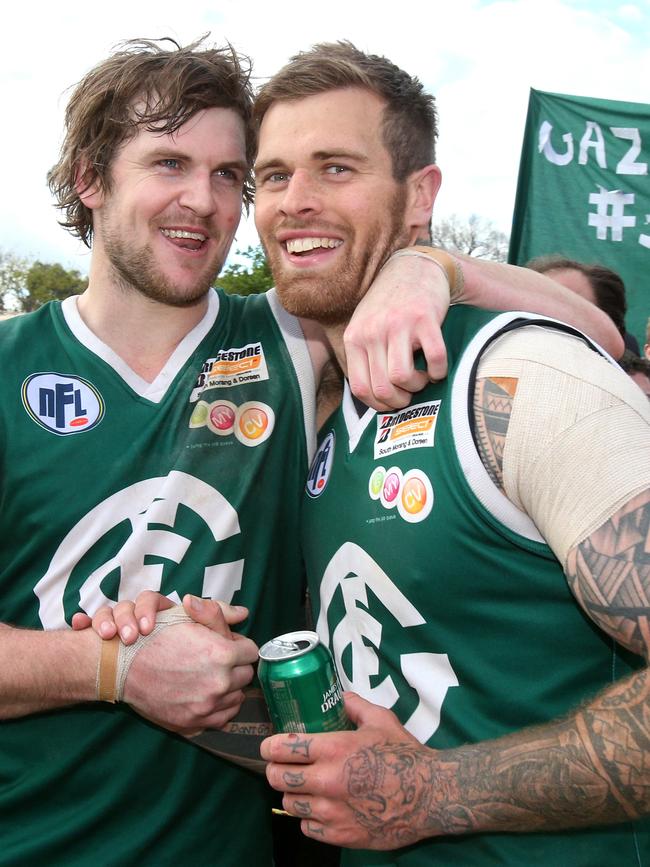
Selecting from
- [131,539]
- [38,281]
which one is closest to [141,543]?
[131,539]

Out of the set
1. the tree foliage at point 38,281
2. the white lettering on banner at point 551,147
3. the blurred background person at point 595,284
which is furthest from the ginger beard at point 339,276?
the tree foliage at point 38,281

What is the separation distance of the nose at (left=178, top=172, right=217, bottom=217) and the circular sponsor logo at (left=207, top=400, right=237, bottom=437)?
2.11ft

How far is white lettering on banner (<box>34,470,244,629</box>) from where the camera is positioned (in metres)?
2.22

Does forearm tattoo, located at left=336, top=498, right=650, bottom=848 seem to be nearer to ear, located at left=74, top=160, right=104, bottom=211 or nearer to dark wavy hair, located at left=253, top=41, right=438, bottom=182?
dark wavy hair, located at left=253, top=41, right=438, bottom=182

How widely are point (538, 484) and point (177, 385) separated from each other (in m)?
1.32

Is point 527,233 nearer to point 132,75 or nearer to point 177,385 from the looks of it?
point 132,75

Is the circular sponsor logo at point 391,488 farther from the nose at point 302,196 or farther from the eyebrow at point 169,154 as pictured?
the eyebrow at point 169,154

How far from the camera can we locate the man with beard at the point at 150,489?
2033mm

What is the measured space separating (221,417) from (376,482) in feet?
2.32

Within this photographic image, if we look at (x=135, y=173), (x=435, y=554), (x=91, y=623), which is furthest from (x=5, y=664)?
(x=135, y=173)

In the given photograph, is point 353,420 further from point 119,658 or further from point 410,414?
point 119,658

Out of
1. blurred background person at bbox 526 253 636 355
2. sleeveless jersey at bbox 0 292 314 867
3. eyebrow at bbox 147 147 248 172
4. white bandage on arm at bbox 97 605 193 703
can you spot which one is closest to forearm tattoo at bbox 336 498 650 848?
white bandage on arm at bbox 97 605 193 703

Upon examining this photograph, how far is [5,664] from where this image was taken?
2033 mm

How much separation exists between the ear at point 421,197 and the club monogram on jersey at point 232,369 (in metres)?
0.63
